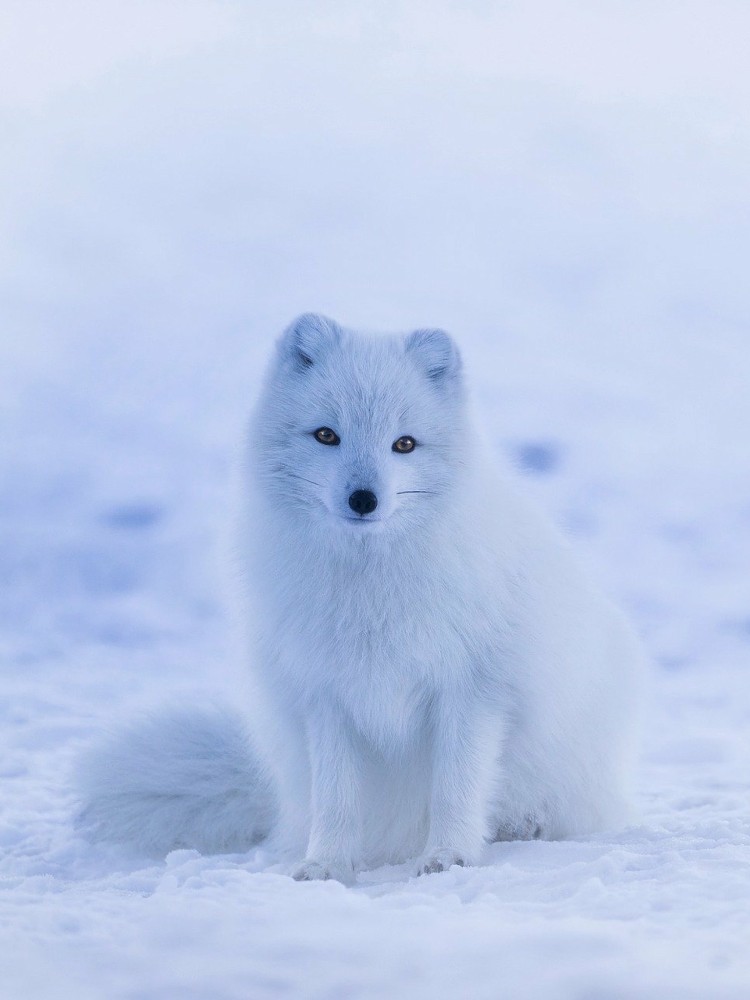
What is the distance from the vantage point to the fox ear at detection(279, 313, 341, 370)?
2.77 metres

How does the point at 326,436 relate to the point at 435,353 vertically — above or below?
below

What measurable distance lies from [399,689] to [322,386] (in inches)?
27.7

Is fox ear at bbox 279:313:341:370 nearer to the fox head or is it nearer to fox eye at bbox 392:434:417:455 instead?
the fox head

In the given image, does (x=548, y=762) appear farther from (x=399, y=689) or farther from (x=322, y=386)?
(x=322, y=386)

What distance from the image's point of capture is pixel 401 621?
2.71 metres

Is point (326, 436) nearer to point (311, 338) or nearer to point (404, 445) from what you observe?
point (404, 445)

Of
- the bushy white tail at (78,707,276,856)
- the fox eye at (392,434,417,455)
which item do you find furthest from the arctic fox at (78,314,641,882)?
the bushy white tail at (78,707,276,856)

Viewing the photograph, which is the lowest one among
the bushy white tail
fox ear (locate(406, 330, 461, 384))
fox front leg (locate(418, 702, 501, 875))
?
the bushy white tail

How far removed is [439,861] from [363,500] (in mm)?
832

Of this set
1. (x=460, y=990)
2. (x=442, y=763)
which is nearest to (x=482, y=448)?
(x=442, y=763)

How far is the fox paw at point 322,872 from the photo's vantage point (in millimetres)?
2693

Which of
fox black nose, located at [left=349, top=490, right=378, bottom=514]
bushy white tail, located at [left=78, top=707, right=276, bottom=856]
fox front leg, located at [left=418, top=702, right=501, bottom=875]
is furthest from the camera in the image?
bushy white tail, located at [left=78, top=707, right=276, bottom=856]

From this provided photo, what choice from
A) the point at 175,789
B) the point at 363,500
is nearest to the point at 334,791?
the point at 175,789

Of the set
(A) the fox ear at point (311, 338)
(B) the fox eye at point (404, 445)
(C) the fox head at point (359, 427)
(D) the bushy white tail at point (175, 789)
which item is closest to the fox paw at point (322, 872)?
(D) the bushy white tail at point (175, 789)
